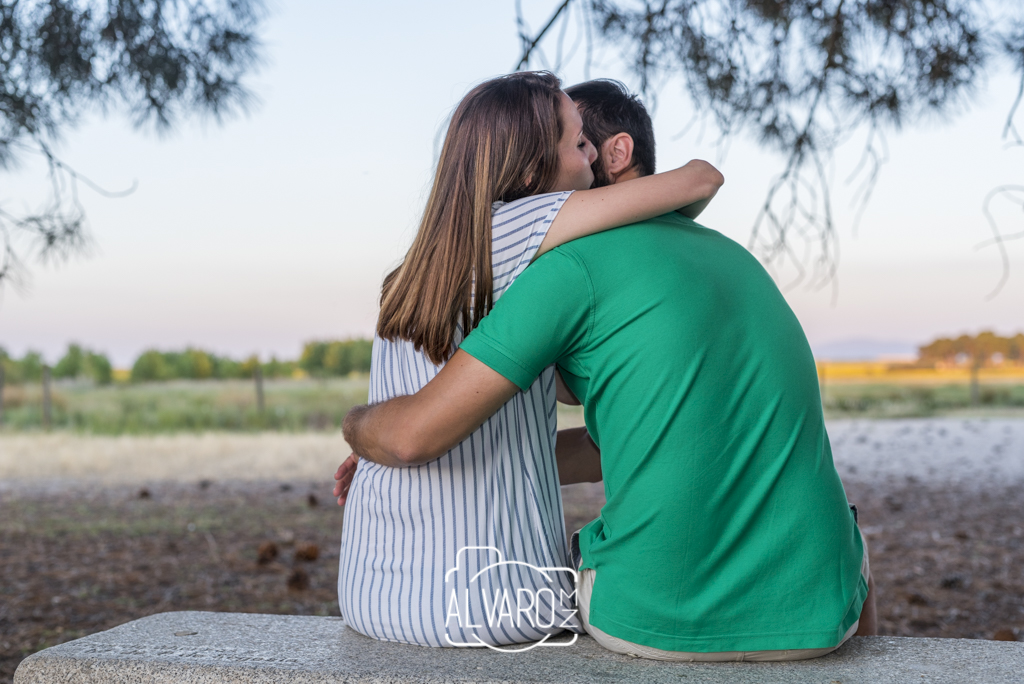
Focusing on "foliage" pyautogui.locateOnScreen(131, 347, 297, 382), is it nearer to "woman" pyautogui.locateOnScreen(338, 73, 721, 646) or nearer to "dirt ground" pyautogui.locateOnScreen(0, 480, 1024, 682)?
"dirt ground" pyautogui.locateOnScreen(0, 480, 1024, 682)

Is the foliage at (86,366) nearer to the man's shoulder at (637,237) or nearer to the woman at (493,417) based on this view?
the woman at (493,417)

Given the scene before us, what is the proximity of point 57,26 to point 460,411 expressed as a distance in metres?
2.98

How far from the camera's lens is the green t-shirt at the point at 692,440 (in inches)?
43.7

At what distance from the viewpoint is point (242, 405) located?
44.0 ft

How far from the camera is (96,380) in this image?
15969mm

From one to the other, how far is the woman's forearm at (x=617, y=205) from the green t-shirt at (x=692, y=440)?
0.09ft

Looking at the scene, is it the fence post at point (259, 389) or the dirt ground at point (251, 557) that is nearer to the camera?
the dirt ground at point (251, 557)

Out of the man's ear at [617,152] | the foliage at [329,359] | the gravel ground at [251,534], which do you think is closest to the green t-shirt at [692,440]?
the man's ear at [617,152]

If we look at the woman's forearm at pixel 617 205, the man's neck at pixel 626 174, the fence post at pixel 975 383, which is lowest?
the fence post at pixel 975 383

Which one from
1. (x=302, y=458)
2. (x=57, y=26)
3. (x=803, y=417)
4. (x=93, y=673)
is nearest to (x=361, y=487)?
(x=93, y=673)

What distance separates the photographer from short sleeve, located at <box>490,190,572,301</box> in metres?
1.20

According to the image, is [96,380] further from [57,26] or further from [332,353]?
[57,26]

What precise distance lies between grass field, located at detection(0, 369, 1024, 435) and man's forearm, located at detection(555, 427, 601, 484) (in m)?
10.3

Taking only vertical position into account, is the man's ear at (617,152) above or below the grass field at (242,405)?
above
